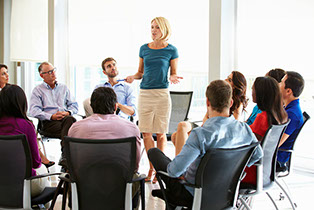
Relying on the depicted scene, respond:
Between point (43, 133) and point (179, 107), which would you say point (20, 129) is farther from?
point (179, 107)

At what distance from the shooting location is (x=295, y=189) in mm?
4160

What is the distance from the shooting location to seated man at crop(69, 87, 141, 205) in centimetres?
252

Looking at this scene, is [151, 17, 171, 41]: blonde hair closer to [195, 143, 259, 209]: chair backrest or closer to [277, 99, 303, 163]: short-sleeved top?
[277, 99, 303, 163]: short-sleeved top

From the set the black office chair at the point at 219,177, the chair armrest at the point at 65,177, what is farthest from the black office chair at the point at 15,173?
the black office chair at the point at 219,177

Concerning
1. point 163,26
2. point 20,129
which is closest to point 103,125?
point 20,129

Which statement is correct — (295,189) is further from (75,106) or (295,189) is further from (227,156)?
(75,106)

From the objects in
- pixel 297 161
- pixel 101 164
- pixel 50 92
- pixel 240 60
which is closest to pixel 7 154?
pixel 101 164

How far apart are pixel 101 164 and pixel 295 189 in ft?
9.03

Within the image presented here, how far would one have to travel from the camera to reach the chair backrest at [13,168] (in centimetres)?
236

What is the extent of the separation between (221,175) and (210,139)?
0.75 feet

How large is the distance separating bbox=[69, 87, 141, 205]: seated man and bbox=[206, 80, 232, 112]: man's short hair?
62 centimetres

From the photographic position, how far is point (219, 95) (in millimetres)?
2311

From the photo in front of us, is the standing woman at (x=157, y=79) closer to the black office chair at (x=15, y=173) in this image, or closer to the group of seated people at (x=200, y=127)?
the group of seated people at (x=200, y=127)

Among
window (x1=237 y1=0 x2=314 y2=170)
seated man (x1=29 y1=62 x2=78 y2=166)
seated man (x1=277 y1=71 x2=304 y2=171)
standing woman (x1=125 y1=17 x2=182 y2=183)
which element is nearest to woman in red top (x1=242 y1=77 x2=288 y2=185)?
seated man (x1=277 y1=71 x2=304 y2=171)
